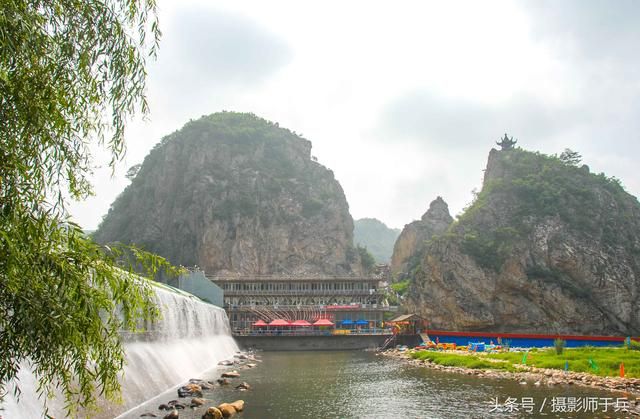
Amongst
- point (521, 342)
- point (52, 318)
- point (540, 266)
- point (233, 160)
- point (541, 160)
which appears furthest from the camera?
point (233, 160)

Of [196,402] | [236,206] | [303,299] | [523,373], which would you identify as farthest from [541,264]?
[236,206]

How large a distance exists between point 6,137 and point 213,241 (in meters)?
101

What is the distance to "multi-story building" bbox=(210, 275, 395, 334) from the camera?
253 ft

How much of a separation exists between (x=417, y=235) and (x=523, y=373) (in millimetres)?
91010

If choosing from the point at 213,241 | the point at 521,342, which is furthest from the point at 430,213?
the point at 521,342

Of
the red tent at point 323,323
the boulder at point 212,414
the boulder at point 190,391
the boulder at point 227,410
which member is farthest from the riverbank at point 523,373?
the red tent at point 323,323

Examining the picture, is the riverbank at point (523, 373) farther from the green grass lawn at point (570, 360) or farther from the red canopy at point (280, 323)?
the red canopy at point (280, 323)

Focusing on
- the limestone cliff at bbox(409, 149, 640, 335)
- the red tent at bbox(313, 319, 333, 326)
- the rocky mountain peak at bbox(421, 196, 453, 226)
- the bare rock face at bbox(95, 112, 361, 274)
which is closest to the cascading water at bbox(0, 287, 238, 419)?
the red tent at bbox(313, 319, 333, 326)

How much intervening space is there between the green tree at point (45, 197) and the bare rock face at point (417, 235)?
11150 centimetres

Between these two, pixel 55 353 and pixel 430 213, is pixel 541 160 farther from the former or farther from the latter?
pixel 55 353

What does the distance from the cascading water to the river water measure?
3.37ft

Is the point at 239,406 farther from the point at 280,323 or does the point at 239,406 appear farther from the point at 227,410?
the point at 280,323

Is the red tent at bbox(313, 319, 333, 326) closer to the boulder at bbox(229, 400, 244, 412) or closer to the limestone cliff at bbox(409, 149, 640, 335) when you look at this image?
the limestone cliff at bbox(409, 149, 640, 335)

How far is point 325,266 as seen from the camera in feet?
359
